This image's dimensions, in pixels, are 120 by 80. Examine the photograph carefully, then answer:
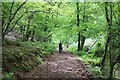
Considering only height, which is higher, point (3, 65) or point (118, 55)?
point (118, 55)

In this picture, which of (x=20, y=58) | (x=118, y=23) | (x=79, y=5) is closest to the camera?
(x=118, y=23)

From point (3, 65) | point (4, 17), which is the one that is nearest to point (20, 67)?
point (3, 65)

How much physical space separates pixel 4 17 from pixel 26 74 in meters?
2.40

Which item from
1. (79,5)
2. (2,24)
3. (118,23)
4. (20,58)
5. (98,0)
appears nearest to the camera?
(118,23)

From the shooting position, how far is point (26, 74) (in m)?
8.20

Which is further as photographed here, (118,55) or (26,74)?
(26,74)

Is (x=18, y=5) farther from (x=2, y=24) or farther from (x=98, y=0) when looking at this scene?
(x=98, y=0)

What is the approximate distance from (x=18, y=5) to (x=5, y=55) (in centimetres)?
214

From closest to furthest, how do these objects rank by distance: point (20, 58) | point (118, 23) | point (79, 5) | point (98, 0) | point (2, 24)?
point (118, 23) → point (2, 24) → point (98, 0) → point (20, 58) → point (79, 5)

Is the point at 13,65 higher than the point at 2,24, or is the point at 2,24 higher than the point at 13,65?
the point at 2,24

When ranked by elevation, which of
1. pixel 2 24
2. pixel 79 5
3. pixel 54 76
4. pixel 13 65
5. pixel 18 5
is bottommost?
pixel 54 76

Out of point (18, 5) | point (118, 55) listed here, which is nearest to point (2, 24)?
point (18, 5)

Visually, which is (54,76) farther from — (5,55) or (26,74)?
(5,55)

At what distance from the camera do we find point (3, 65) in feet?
24.9
